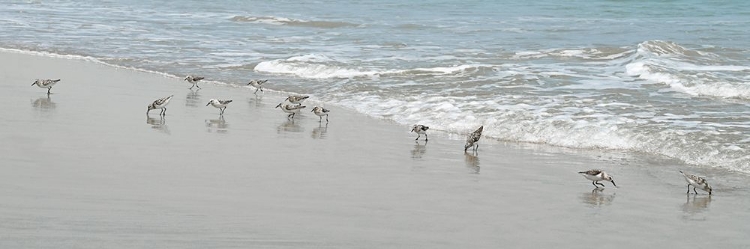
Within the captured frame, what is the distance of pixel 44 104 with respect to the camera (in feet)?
43.2

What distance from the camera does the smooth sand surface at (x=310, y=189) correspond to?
7289 millimetres

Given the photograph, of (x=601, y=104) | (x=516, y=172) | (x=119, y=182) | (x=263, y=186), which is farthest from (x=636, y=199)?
(x=601, y=104)

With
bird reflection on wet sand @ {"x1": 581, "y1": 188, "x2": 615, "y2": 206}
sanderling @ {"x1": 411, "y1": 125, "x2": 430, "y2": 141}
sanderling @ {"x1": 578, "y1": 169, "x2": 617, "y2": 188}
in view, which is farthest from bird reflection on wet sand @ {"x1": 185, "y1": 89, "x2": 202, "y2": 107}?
bird reflection on wet sand @ {"x1": 581, "y1": 188, "x2": 615, "y2": 206}

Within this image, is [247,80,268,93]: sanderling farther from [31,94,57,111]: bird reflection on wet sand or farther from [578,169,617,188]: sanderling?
[578,169,617,188]: sanderling

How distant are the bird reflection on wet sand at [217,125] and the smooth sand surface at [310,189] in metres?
0.03

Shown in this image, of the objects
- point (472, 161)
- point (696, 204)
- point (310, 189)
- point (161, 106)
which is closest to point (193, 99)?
point (161, 106)

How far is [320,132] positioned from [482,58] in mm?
8966

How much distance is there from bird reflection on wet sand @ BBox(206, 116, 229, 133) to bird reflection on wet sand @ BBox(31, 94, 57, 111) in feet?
6.24

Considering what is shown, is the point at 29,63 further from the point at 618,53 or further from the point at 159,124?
the point at 618,53

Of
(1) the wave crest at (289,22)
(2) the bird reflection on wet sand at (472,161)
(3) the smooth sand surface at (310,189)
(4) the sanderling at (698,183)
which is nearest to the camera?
(3) the smooth sand surface at (310,189)

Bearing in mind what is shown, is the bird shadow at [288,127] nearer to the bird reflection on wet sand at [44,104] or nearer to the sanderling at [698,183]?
the bird reflection on wet sand at [44,104]

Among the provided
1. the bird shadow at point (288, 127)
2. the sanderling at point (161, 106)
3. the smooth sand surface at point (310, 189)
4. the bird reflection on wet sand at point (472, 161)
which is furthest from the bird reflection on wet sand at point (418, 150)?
the sanderling at point (161, 106)

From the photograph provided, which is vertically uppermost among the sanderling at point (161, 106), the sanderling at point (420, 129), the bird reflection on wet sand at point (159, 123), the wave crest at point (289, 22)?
→ the wave crest at point (289, 22)

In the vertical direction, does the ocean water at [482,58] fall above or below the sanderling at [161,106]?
above
